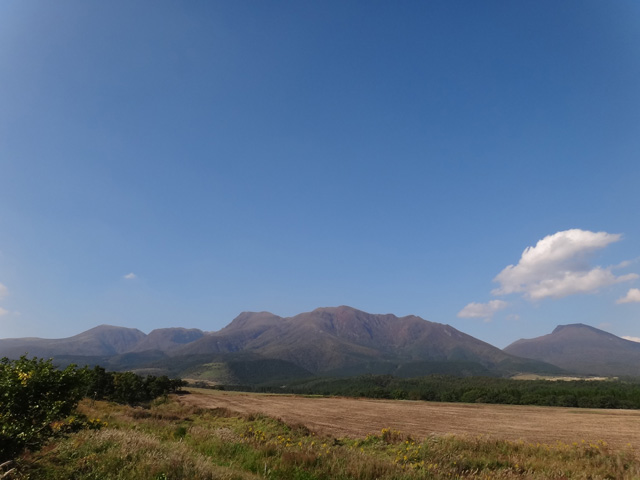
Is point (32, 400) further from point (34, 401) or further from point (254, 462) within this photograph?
point (254, 462)

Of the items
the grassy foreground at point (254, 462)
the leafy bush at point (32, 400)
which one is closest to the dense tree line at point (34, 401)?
the leafy bush at point (32, 400)

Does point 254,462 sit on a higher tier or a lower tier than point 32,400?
lower

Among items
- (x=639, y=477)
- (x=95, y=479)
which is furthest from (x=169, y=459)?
(x=639, y=477)

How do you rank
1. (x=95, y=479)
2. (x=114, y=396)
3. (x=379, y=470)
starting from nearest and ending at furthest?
1. (x=95, y=479)
2. (x=379, y=470)
3. (x=114, y=396)

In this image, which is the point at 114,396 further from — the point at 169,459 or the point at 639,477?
the point at 639,477

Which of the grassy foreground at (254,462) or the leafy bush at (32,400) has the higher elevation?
the leafy bush at (32,400)

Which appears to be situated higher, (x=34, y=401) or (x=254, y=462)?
(x=34, y=401)

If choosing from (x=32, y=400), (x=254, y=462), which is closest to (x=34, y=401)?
(x=32, y=400)

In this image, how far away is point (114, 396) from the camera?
62.1 m

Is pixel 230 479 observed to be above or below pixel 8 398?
below

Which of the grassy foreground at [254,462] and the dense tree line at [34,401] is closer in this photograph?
the grassy foreground at [254,462]

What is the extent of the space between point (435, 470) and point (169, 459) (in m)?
8.43

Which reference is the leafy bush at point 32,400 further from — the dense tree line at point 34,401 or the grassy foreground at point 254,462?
the grassy foreground at point 254,462

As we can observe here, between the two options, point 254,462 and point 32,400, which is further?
point 254,462
